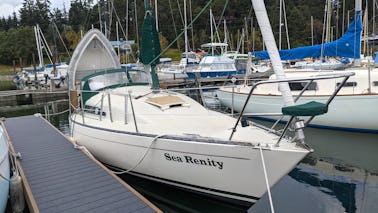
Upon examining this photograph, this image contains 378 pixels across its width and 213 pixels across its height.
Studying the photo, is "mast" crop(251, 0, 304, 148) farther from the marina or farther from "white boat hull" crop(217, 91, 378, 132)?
"white boat hull" crop(217, 91, 378, 132)

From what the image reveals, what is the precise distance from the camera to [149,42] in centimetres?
832

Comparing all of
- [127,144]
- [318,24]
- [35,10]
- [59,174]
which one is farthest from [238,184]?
[35,10]

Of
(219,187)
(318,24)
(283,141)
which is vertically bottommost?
(219,187)

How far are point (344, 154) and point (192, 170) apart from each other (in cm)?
565

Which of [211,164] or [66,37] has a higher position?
[66,37]

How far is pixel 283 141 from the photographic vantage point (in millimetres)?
5273

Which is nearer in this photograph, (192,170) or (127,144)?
(192,170)

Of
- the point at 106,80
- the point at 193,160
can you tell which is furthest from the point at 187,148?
the point at 106,80

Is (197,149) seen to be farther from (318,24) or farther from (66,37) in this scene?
(66,37)

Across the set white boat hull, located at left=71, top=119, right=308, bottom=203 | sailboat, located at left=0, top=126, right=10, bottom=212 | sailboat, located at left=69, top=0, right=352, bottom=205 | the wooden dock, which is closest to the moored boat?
sailboat, located at left=69, top=0, right=352, bottom=205

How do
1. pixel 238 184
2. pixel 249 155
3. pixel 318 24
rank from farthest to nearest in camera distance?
pixel 318 24, pixel 238 184, pixel 249 155

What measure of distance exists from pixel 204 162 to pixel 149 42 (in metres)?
3.89

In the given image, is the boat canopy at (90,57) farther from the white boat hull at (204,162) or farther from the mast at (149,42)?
the white boat hull at (204,162)

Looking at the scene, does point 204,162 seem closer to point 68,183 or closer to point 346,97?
point 68,183
